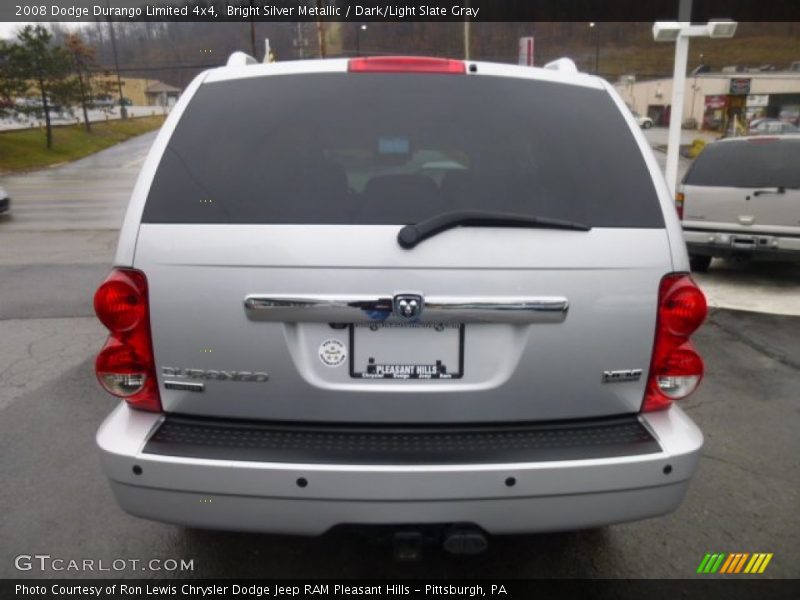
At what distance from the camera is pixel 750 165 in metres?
7.48

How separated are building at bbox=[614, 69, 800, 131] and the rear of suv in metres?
43.2

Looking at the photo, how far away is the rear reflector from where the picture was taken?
7.63 ft

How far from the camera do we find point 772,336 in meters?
5.80

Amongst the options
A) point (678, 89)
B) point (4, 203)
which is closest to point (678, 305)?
point (678, 89)

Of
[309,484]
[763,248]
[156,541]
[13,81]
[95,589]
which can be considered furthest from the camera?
[13,81]

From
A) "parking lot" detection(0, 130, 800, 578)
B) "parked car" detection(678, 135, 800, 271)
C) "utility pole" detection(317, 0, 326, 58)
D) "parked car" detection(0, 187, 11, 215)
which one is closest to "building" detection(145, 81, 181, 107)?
"utility pole" detection(317, 0, 326, 58)

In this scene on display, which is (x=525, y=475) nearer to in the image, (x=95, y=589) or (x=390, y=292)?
(x=390, y=292)

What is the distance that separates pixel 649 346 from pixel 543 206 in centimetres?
57

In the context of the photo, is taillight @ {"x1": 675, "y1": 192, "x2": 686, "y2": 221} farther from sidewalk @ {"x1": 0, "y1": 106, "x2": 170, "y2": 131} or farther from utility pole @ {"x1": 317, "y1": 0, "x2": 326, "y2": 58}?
sidewalk @ {"x1": 0, "y1": 106, "x2": 170, "y2": 131}

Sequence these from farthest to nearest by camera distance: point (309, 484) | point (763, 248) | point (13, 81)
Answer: point (13, 81) → point (763, 248) → point (309, 484)

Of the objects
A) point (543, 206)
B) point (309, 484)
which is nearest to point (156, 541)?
point (309, 484)

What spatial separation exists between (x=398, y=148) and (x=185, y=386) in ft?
3.86

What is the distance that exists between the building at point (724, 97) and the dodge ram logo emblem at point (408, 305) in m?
43.6

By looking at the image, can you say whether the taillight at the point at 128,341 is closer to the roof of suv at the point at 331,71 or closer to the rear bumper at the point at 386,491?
the rear bumper at the point at 386,491
